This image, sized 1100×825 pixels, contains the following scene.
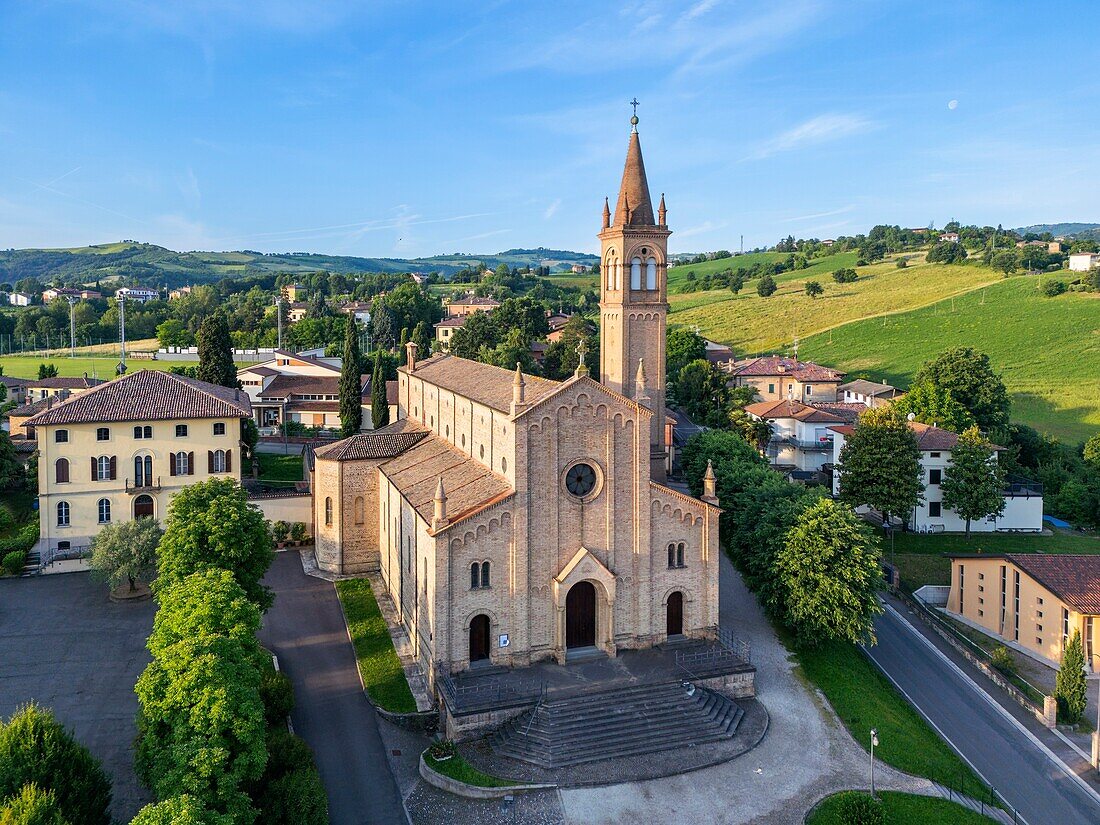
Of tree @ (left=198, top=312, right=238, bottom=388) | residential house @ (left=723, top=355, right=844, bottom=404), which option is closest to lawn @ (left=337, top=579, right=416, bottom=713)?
tree @ (left=198, top=312, right=238, bottom=388)

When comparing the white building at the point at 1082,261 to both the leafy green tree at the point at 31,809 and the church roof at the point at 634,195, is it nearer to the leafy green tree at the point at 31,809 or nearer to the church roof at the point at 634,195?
the church roof at the point at 634,195

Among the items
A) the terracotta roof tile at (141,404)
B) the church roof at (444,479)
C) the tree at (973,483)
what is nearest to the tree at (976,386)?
the tree at (973,483)

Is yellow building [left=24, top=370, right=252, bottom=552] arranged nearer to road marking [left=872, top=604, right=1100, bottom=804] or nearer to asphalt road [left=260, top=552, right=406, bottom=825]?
asphalt road [left=260, top=552, right=406, bottom=825]

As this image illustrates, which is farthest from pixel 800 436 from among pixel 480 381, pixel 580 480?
pixel 580 480

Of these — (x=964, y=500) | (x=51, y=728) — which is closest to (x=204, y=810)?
(x=51, y=728)

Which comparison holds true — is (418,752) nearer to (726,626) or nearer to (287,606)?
(287,606)

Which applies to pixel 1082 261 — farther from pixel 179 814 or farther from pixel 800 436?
pixel 179 814
